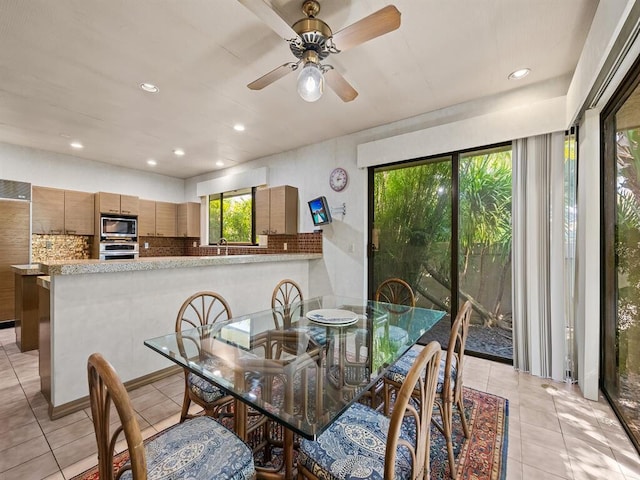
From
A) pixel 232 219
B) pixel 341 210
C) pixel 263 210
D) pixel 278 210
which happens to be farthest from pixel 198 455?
pixel 232 219

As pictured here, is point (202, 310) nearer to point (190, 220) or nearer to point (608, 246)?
point (608, 246)

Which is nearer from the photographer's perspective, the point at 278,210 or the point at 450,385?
the point at 450,385

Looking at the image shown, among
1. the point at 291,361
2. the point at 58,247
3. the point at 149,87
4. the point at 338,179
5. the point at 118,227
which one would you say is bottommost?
the point at 291,361

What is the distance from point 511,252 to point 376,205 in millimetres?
1587

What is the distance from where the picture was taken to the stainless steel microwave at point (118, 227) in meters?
4.98

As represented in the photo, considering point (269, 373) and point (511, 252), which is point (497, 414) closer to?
point (511, 252)

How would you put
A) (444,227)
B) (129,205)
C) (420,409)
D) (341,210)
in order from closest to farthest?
(420,409) → (444,227) → (341,210) → (129,205)

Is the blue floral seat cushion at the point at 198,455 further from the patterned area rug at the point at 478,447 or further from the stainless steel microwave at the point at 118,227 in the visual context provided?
the stainless steel microwave at the point at 118,227

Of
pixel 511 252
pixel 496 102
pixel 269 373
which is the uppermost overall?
pixel 496 102

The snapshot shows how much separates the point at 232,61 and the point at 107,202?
160 inches

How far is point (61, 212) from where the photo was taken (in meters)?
4.65

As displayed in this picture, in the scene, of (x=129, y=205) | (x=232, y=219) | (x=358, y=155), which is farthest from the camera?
(x=232, y=219)

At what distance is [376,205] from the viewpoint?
3.78m

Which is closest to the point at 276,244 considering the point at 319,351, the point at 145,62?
the point at 145,62
